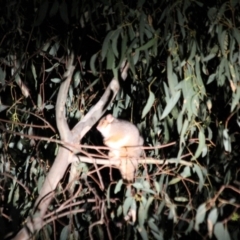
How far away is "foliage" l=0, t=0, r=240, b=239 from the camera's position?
2.48 metres

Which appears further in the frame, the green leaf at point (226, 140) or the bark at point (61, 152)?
the green leaf at point (226, 140)

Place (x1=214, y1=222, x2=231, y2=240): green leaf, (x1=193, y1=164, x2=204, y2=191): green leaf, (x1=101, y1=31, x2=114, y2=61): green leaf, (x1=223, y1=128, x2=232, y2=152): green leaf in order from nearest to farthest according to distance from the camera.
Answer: (x1=214, y1=222, x2=231, y2=240): green leaf < (x1=101, y1=31, x2=114, y2=61): green leaf < (x1=193, y1=164, x2=204, y2=191): green leaf < (x1=223, y1=128, x2=232, y2=152): green leaf

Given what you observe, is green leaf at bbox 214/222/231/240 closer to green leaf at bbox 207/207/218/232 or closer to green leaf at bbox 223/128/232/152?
→ green leaf at bbox 207/207/218/232

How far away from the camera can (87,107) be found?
3428mm

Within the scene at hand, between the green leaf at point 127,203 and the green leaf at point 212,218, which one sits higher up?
the green leaf at point 212,218

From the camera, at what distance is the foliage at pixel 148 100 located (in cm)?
248

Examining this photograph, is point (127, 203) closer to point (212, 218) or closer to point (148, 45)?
point (212, 218)

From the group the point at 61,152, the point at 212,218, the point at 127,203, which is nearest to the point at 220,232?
the point at 212,218

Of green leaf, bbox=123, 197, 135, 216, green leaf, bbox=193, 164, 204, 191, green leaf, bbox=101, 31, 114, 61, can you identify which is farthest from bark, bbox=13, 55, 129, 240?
green leaf, bbox=193, 164, 204, 191

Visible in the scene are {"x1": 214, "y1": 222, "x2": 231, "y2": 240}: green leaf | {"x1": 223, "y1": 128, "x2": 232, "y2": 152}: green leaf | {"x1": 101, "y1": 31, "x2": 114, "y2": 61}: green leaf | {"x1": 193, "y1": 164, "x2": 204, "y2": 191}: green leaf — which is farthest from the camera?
{"x1": 223, "y1": 128, "x2": 232, "y2": 152}: green leaf

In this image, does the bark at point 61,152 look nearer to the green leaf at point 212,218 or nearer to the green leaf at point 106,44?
the green leaf at point 106,44

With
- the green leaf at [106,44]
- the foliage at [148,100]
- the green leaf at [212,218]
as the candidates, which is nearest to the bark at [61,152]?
the foliage at [148,100]

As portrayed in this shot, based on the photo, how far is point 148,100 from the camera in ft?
8.98

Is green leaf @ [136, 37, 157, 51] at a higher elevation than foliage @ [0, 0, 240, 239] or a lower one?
higher
